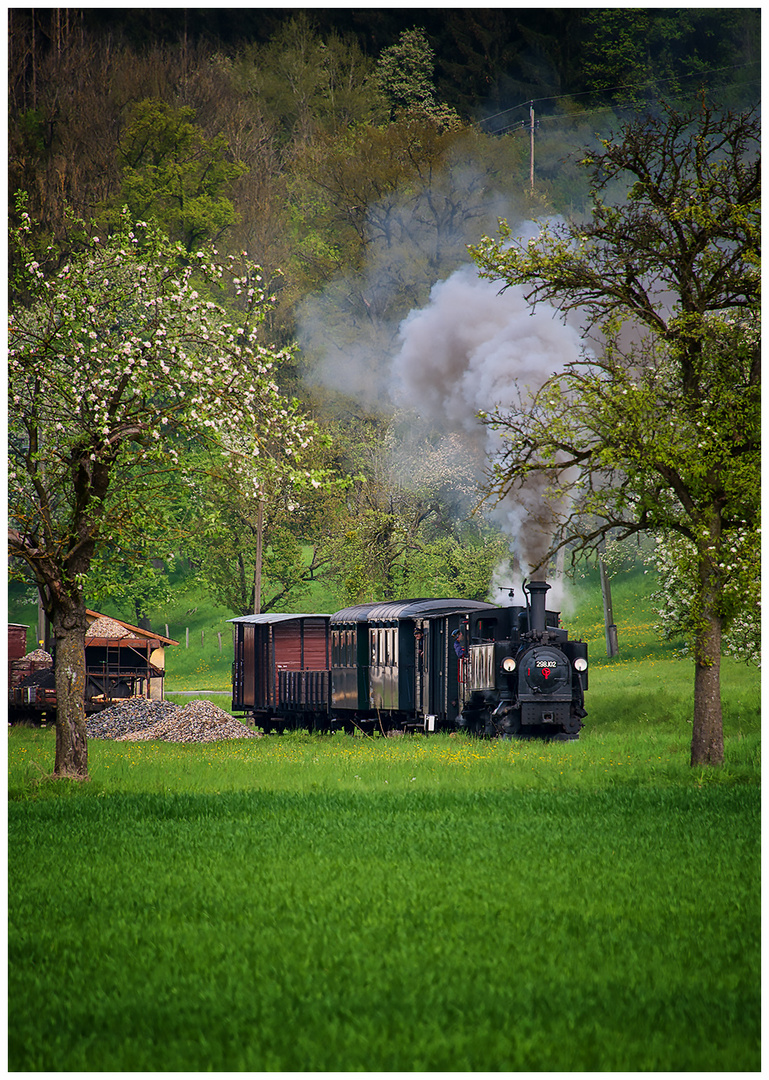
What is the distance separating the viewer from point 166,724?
2761 cm

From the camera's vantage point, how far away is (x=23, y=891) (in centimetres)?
953

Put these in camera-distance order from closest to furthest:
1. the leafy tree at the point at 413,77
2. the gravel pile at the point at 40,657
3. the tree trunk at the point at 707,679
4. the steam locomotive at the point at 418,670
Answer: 1. the tree trunk at the point at 707,679
2. the steam locomotive at the point at 418,670
3. the gravel pile at the point at 40,657
4. the leafy tree at the point at 413,77

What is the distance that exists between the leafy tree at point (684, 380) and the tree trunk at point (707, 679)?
22 millimetres

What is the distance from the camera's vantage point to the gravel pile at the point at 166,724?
2708 cm

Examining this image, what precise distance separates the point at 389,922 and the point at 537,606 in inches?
557

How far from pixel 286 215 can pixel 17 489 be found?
37581 millimetres

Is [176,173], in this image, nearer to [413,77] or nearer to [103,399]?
[413,77]

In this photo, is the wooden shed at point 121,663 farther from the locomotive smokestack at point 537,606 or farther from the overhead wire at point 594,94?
the overhead wire at point 594,94

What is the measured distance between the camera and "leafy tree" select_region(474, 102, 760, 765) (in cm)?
1584

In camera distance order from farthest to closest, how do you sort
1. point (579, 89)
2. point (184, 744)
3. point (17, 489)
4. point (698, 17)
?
point (579, 89), point (698, 17), point (184, 744), point (17, 489)

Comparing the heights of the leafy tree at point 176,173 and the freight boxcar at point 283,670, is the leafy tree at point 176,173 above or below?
above

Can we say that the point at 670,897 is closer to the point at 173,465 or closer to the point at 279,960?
the point at 279,960

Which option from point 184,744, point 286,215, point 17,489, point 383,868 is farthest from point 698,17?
point 383,868

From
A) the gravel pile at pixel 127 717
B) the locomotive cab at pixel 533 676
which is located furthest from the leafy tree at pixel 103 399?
the gravel pile at pixel 127 717
